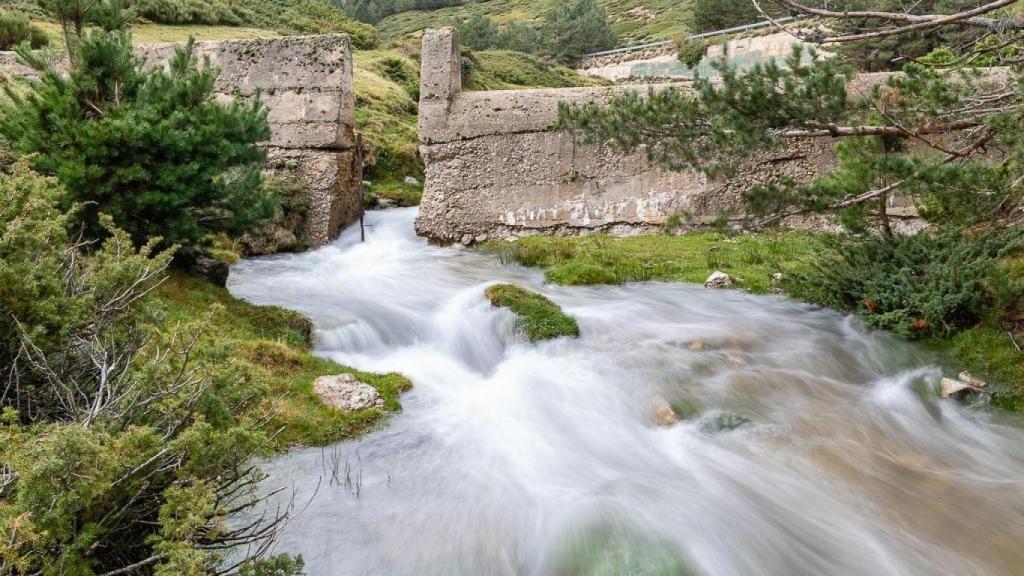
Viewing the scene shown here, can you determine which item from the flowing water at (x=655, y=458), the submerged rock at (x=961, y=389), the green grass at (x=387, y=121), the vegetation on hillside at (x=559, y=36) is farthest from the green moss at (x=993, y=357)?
the vegetation on hillside at (x=559, y=36)

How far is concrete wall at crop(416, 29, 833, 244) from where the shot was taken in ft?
42.5

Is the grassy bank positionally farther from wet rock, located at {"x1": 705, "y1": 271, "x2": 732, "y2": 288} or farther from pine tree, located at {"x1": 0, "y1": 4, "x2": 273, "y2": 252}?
pine tree, located at {"x1": 0, "y1": 4, "x2": 273, "y2": 252}

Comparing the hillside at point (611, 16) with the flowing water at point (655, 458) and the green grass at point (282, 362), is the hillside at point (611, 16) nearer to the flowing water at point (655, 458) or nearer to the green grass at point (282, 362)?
the flowing water at point (655, 458)

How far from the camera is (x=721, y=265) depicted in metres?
10.5

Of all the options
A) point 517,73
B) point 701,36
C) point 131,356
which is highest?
point 701,36

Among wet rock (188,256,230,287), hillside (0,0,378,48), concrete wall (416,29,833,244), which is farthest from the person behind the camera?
hillside (0,0,378,48)

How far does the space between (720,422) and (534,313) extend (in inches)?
109

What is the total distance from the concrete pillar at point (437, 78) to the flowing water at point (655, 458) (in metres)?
6.58

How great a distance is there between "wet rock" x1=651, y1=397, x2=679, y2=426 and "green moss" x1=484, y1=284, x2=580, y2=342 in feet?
5.79

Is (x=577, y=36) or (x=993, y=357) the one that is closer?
(x=993, y=357)

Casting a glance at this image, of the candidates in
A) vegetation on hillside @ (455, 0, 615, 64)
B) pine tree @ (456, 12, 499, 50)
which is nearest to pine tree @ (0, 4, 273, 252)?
pine tree @ (456, 12, 499, 50)

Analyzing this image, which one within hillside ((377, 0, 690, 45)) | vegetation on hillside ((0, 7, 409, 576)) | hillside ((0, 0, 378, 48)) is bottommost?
vegetation on hillside ((0, 7, 409, 576))

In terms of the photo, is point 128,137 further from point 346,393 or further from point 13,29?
point 13,29

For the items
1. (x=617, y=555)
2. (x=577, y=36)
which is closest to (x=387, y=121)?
(x=617, y=555)
